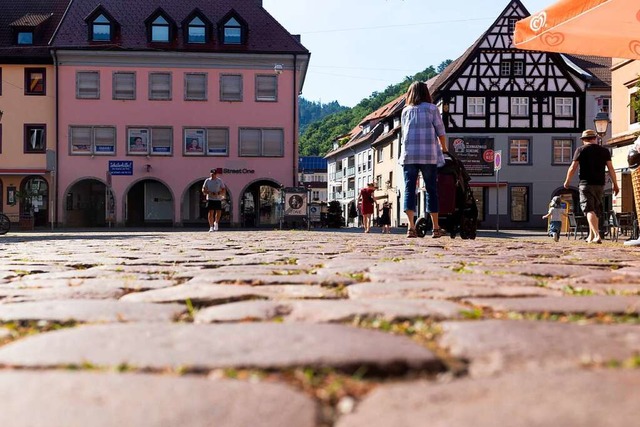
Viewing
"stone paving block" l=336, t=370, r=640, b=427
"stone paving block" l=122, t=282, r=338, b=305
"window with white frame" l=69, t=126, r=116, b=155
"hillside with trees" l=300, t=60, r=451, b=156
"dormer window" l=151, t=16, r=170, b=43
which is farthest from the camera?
"hillside with trees" l=300, t=60, r=451, b=156

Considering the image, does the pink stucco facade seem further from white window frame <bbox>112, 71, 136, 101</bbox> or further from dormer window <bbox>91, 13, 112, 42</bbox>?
dormer window <bbox>91, 13, 112, 42</bbox>

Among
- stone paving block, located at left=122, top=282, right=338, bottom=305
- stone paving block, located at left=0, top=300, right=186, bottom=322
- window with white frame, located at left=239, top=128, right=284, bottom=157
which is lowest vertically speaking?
stone paving block, located at left=0, top=300, right=186, bottom=322

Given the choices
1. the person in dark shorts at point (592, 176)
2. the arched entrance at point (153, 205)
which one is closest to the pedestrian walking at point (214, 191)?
the person in dark shorts at point (592, 176)

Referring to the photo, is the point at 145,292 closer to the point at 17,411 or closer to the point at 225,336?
the point at 225,336

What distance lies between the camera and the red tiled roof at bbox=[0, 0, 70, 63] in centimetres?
3544

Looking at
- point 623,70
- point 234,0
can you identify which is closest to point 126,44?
point 234,0

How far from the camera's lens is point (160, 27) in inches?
1414

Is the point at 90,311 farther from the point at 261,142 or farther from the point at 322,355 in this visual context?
the point at 261,142

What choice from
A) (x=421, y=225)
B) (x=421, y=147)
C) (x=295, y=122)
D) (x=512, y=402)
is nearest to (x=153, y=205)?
(x=295, y=122)

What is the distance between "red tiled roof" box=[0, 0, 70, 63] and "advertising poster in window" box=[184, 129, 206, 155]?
292 inches

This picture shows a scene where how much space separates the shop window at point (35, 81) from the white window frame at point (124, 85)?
336 cm

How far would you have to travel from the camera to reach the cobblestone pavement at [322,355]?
1.42 m

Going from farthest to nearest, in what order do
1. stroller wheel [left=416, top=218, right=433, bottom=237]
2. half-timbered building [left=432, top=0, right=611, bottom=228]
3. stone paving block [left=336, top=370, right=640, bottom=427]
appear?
1. half-timbered building [left=432, top=0, right=611, bottom=228]
2. stroller wheel [left=416, top=218, right=433, bottom=237]
3. stone paving block [left=336, top=370, right=640, bottom=427]

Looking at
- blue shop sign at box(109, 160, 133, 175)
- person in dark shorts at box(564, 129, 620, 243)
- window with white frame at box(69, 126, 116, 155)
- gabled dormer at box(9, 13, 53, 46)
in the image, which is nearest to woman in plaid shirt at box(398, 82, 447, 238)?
person in dark shorts at box(564, 129, 620, 243)
